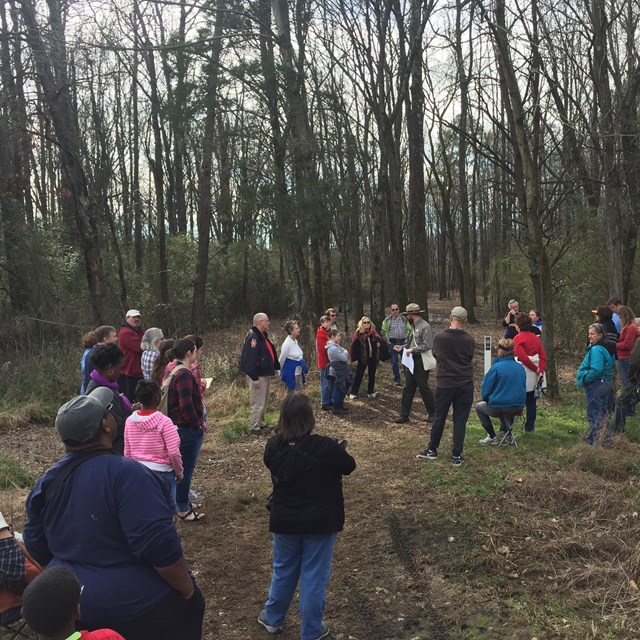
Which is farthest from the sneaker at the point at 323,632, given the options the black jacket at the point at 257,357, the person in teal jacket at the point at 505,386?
the black jacket at the point at 257,357

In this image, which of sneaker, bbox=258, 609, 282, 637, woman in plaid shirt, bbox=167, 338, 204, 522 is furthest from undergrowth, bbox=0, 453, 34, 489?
sneaker, bbox=258, 609, 282, 637

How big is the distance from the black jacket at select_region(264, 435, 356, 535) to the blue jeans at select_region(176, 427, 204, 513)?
7.29 feet

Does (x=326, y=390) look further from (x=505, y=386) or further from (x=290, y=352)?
(x=505, y=386)

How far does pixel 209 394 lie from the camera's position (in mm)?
11359

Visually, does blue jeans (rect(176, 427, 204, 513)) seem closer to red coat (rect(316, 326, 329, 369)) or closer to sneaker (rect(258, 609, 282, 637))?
sneaker (rect(258, 609, 282, 637))

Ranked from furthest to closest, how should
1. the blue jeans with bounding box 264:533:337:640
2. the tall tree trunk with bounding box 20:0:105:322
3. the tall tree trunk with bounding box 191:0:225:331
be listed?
1. the tall tree trunk with bounding box 191:0:225:331
2. the tall tree trunk with bounding box 20:0:105:322
3. the blue jeans with bounding box 264:533:337:640

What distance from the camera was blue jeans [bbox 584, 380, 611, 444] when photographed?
274 inches

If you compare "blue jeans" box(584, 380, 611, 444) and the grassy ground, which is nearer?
the grassy ground

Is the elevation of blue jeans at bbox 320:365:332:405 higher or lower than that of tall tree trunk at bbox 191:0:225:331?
lower

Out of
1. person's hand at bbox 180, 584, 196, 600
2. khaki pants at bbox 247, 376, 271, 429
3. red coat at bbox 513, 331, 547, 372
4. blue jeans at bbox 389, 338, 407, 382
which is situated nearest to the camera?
person's hand at bbox 180, 584, 196, 600

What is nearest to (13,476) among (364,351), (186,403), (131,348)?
(131,348)

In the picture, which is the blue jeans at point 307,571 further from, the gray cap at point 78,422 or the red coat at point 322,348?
the red coat at point 322,348

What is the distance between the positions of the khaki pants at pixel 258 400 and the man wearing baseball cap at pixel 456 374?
10.1 feet

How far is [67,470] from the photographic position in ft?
7.36
